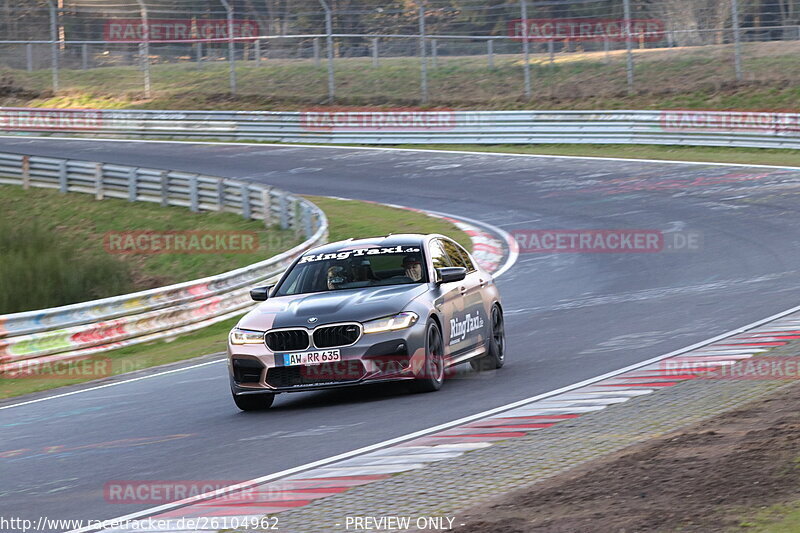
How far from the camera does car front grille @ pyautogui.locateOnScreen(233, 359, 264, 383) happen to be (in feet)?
33.5

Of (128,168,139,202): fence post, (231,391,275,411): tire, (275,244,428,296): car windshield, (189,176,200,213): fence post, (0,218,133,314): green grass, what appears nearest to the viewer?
(231,391,275,411): tire

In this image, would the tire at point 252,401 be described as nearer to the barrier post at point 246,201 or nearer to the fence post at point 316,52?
the barrier post at point 246,201

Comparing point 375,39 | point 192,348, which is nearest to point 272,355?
point 192,348

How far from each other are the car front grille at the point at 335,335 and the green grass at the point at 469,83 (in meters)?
28.0

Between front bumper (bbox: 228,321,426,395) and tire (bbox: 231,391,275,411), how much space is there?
0.19 meters

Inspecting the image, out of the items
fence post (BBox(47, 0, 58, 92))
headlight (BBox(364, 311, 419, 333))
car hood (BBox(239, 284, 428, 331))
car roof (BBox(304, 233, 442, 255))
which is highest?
fence post (BBox(47, 0, 58, 92))

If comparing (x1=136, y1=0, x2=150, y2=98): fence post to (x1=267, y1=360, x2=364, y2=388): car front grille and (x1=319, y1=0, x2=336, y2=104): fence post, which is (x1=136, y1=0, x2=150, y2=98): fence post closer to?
(x1=319, y1=0, x2=336, y2=104): fence post

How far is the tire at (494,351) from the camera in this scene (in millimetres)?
11867

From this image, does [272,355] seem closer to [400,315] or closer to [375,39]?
[400,315]

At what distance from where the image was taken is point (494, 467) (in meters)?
7.44

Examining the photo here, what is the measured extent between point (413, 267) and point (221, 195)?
686 inches

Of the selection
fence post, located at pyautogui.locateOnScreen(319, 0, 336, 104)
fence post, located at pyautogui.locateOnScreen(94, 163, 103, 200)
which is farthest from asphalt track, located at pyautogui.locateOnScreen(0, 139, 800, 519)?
fence post, located at pyautogui.locateOnScreen(319, 0, 336, 104)

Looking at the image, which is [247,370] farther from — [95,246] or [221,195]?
[221,195]

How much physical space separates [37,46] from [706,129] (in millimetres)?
25483
